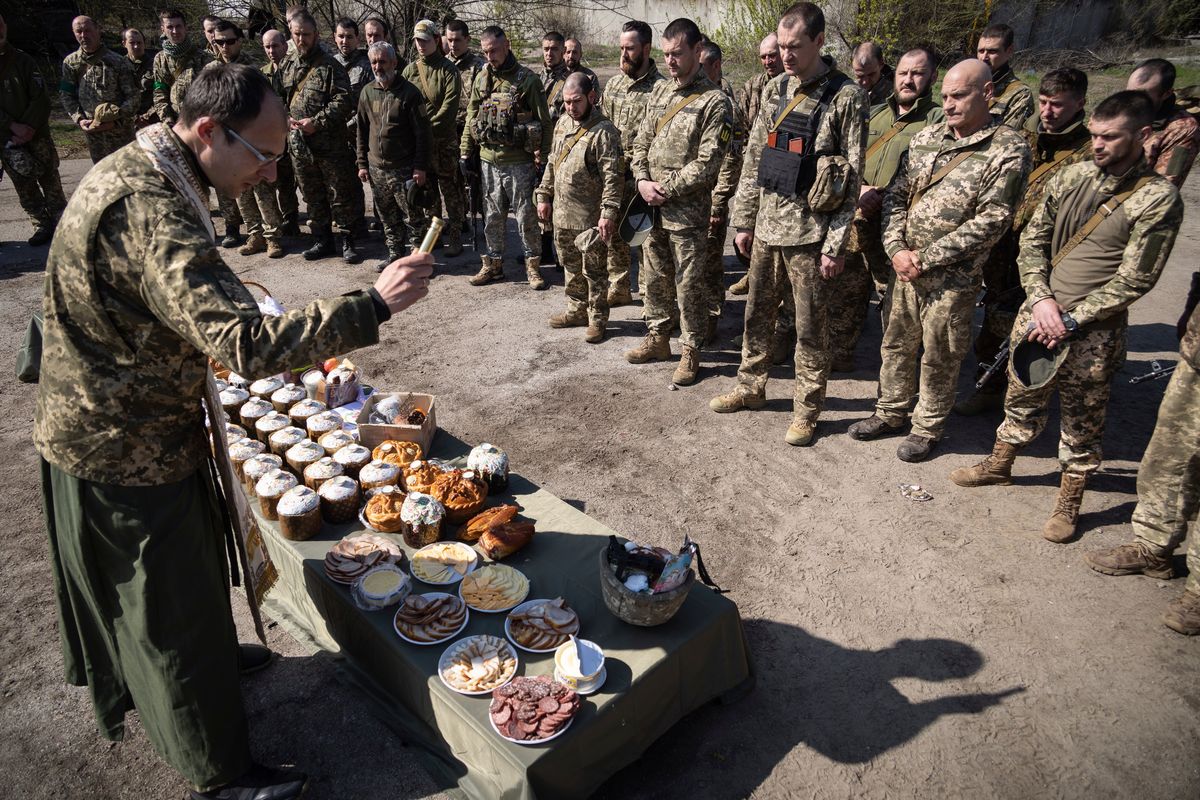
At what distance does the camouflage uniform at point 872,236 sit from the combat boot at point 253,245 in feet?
23.7

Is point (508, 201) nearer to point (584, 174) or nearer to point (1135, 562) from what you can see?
point (584, 174)

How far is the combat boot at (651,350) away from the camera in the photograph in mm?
6461

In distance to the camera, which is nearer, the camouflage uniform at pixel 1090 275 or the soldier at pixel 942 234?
the camouflage uniform at pixel 1090 275

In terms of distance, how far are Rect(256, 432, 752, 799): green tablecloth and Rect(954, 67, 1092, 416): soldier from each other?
3.72 m

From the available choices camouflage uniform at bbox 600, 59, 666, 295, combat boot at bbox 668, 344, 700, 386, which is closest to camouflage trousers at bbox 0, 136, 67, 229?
camouflage uniform at bbox 600, 59, 666, 295

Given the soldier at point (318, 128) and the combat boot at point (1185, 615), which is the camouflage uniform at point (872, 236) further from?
the soldier at point (318, 128)

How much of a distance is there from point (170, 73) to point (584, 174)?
5.91 meters

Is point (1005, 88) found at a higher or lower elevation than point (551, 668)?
higher

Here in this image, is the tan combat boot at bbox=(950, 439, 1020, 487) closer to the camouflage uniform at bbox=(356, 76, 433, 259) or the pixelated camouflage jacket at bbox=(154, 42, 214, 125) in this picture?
the camouflage uniform at bbox=(356, 76, 433, 259)

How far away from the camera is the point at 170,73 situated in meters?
8.69

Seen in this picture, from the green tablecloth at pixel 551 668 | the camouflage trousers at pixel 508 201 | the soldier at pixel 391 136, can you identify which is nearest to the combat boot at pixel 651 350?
the camouflage trousers at pixel 508 201

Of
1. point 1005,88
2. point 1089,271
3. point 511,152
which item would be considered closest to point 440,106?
point 511,152

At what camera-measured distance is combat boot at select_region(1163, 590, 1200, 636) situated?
11.5ft

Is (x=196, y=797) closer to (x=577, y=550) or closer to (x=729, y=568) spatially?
(x=577, y=550)
